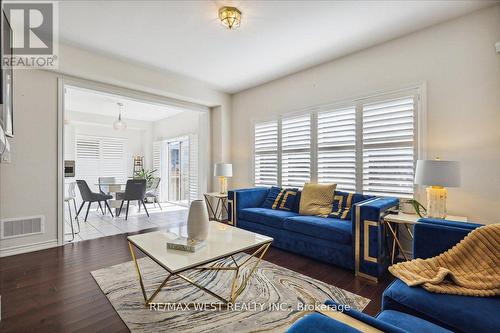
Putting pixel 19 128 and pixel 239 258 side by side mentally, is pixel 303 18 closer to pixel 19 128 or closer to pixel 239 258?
pixel 239 258

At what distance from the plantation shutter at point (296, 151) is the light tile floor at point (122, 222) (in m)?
2.27

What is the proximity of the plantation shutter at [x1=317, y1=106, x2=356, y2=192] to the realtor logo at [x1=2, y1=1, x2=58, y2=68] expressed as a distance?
11.3 ft

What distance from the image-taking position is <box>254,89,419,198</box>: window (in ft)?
9.39

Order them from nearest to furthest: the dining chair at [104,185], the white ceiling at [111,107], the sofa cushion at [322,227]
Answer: the sofa cushion at [322,227] < the white ceiling at [111,107] < the dining chair at [104,185]

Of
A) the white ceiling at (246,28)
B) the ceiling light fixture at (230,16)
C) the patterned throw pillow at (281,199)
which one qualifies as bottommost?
the patterned throw pillow at (281,199)

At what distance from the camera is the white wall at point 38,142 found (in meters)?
3.01

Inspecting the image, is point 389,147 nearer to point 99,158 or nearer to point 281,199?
point 281,199

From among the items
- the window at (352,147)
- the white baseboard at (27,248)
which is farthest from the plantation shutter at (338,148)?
the white baseboard at (27,248)

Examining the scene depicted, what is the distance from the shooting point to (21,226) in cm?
306

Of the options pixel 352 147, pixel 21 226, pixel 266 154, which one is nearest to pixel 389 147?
pixel 352 147

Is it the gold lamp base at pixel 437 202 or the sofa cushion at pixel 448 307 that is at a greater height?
the gold lamp base at pixel 437 202

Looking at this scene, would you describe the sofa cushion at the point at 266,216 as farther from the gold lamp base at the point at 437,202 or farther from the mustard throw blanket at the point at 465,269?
the mustard throw blanket at the point at 465,269

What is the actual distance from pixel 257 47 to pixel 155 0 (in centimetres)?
134

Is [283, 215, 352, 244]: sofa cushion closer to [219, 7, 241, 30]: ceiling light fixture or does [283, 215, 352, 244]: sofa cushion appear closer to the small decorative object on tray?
the small decorative object on tray
